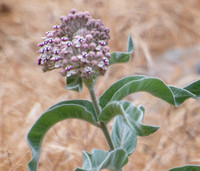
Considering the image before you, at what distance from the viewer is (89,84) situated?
0.91 meters

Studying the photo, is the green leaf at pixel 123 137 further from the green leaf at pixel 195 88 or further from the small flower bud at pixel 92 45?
the small flower bud at pixel 92 45

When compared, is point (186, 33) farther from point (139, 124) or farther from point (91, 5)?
point (139, 124)

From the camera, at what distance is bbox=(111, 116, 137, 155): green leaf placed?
1.05 metres

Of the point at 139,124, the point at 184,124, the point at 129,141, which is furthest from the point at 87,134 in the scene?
the point at 139,124

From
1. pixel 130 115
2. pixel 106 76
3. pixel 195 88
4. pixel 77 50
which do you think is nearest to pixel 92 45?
pixel 77 50

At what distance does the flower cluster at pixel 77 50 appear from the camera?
0.83 metres

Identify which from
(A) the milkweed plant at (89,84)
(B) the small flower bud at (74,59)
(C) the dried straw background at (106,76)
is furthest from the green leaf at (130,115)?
(C) the dried straw background at (106,76)

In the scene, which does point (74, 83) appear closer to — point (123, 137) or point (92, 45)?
point (92, 45)

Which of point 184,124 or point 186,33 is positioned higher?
point 186,33

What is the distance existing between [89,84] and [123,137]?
251 mm

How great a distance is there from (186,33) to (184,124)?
6.83 ft

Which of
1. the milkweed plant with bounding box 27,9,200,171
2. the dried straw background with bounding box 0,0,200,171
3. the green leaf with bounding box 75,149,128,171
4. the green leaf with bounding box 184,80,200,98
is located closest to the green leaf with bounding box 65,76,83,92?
the milkweed plant with bounding box 27,9,200,171

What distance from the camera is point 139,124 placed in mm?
782

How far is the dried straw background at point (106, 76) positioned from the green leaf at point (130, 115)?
1.54 ft
